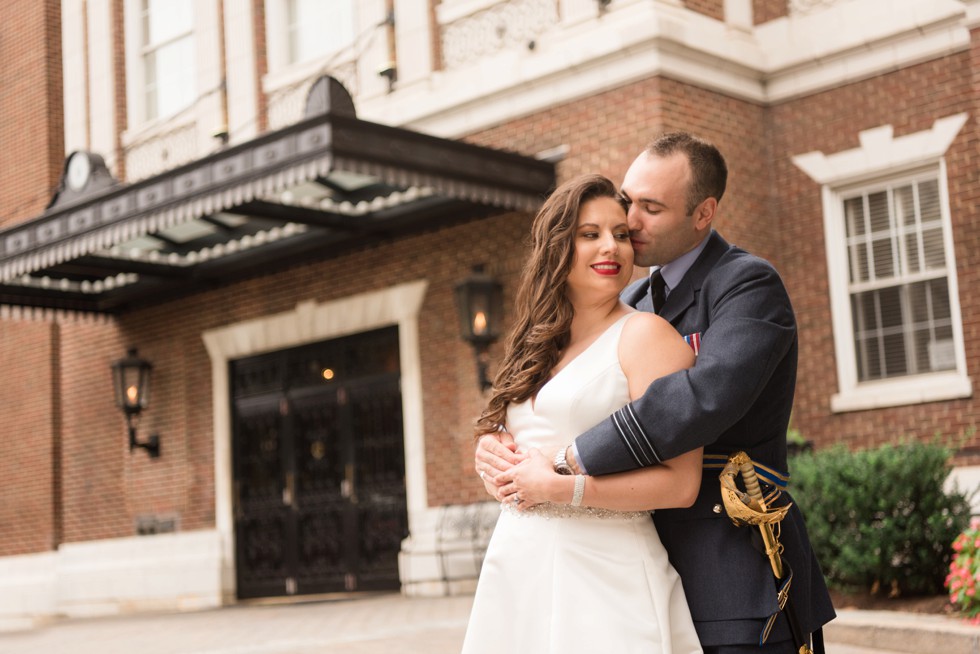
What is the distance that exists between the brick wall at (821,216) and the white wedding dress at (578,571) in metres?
8.48

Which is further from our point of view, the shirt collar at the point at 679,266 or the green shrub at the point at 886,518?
the green shrub at the point at 886,518

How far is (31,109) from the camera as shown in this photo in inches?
714

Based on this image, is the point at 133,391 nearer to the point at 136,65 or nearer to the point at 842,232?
the point at 136,65

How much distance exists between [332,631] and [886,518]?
13.9 feet

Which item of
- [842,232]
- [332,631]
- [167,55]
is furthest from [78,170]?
[842,232]

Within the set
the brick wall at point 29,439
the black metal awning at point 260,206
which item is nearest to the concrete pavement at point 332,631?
the brick wall at point 29,439

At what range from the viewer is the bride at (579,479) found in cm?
272

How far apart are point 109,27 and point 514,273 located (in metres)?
8.08

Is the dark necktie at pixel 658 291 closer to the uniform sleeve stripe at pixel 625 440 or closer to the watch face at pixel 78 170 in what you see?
the uniform sleeve stripe at pixel 625 440

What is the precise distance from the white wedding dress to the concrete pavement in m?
4.64

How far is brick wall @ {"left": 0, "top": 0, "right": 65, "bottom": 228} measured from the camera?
58.3 ft

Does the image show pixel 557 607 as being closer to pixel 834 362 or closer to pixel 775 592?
pixel 775 592

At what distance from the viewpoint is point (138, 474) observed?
1606 centimetres

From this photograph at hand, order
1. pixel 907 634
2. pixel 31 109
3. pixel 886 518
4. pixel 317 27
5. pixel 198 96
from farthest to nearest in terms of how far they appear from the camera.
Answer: pixel 31 109
pixel 198 96
pixel 317 27
pixel 886 518
pixel 907 634
